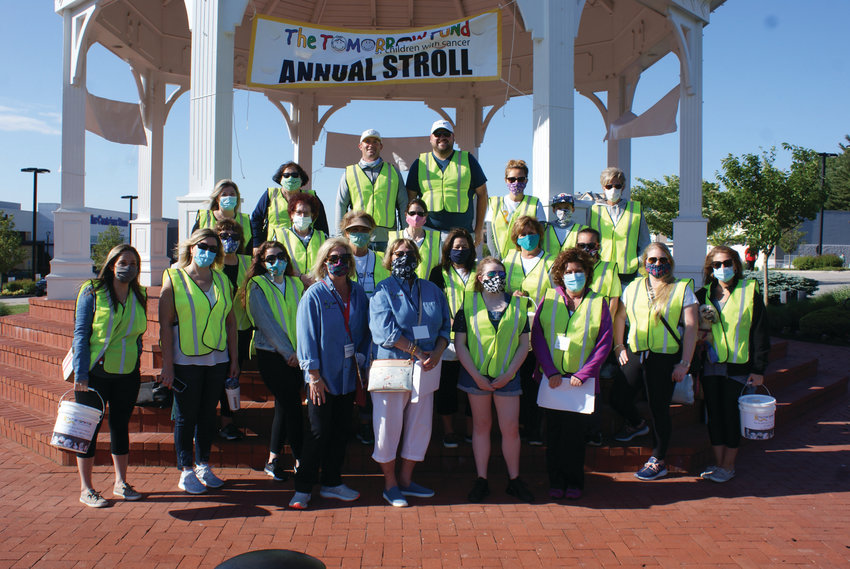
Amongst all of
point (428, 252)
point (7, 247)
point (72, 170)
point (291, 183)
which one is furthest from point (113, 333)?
point (7, 247)

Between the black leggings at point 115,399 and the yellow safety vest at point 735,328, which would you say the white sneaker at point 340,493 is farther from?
the yellow safety vest at point 735,328

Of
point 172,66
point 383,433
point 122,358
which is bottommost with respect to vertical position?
point 383,433

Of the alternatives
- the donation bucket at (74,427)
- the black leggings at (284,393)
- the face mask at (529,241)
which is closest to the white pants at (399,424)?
the black leggings at (284,393)

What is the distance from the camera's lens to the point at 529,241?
4.97 meters

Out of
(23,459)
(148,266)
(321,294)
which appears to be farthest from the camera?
(148,266)

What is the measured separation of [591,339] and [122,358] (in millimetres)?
3397

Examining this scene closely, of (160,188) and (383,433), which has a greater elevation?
(160,188)

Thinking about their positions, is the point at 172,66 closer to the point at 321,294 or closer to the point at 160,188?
the point at 160,188

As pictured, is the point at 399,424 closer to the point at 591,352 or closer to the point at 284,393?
the point at 284,393

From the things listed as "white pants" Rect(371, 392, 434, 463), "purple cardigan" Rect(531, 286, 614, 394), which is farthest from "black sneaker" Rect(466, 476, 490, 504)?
"purple cardigan" Rect(531, 286, 614, 394)

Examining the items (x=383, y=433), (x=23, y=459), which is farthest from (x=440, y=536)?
(x=23, y=459)

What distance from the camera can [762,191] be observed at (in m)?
16.2

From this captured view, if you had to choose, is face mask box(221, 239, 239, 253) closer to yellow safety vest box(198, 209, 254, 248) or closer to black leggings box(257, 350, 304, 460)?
yellow safety vest box(198, 209, 254, 248)

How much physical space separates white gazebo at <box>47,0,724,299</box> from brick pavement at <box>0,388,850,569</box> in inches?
158
